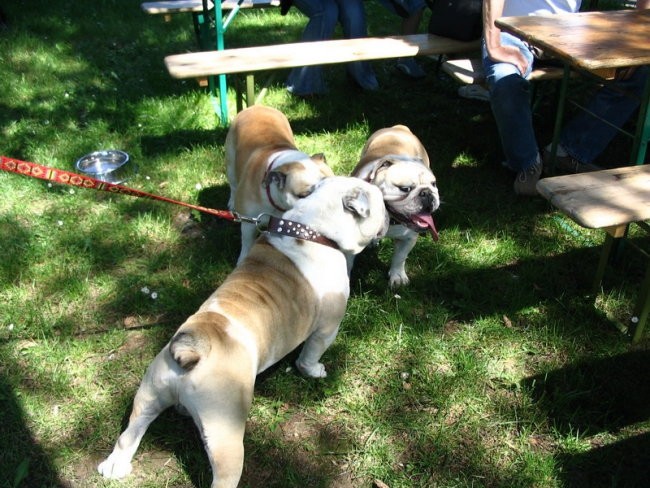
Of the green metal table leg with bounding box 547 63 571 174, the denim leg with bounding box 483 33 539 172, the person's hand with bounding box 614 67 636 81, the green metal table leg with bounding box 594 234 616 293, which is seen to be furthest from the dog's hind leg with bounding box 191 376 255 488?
the person's hand with bounding box 614 67 636 81

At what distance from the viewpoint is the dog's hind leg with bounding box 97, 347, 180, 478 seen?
8.09 ft

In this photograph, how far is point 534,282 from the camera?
4.16 metres

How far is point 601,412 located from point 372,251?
184 cm

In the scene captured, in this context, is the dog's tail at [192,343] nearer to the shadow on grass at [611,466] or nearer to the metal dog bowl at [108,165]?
the shadow on grass at [611,466]

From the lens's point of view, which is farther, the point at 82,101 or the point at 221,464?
the point at 82,101

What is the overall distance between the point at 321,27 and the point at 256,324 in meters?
4.68

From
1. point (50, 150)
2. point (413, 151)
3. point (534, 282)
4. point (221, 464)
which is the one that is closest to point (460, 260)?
point (534, 282)

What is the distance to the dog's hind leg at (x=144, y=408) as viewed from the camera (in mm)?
2465

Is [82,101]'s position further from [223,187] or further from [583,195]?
[583,195]

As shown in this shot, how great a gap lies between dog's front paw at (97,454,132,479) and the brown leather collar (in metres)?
1.28

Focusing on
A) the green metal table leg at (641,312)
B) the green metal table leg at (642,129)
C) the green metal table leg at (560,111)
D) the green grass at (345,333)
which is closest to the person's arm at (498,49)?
the green metal table leg at (560,111)

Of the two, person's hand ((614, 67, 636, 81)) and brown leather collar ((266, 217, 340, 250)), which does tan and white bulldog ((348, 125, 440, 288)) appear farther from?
person's hand ((614, 67, 636, 81))

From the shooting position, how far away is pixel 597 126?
17.2ft

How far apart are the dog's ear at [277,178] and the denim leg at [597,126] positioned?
3.02 metres
